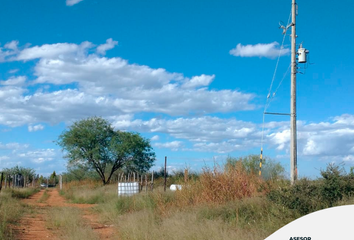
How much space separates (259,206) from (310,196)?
1.53m

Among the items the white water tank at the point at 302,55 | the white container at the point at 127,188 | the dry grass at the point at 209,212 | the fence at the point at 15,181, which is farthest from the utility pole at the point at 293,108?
the fence at the point at 15,181

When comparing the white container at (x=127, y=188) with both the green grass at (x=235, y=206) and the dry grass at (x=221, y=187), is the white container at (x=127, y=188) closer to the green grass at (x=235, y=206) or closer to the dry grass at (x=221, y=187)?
the green grass at (x=235, y=206)

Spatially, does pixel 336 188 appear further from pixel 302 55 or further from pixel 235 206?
pixel 302 55

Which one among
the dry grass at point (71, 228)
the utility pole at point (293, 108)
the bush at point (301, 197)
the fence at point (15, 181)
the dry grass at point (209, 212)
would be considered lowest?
the fence at point (15, 181)

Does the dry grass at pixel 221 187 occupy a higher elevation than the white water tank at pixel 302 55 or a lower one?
lower

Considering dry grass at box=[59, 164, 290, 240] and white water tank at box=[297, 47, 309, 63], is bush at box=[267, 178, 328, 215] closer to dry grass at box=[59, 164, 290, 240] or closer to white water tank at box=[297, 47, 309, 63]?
dry grass at box=[59, 164, 290, 240]

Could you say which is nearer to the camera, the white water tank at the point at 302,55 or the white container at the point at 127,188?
the white water tank at the point at 302,55

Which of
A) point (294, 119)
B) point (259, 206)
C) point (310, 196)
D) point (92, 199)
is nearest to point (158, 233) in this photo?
point (259, 206)

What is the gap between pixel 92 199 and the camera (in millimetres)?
29031

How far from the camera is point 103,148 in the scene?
51062 mm

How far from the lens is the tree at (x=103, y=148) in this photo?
50.3m

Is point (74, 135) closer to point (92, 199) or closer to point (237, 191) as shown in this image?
point (92, 199)

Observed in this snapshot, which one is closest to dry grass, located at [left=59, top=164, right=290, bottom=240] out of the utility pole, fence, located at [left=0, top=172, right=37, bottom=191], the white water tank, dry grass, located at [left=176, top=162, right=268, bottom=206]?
dry grass, located at [left=176, top=162, right=268, bottom=206]

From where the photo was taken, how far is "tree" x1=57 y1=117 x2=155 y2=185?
5028cm
